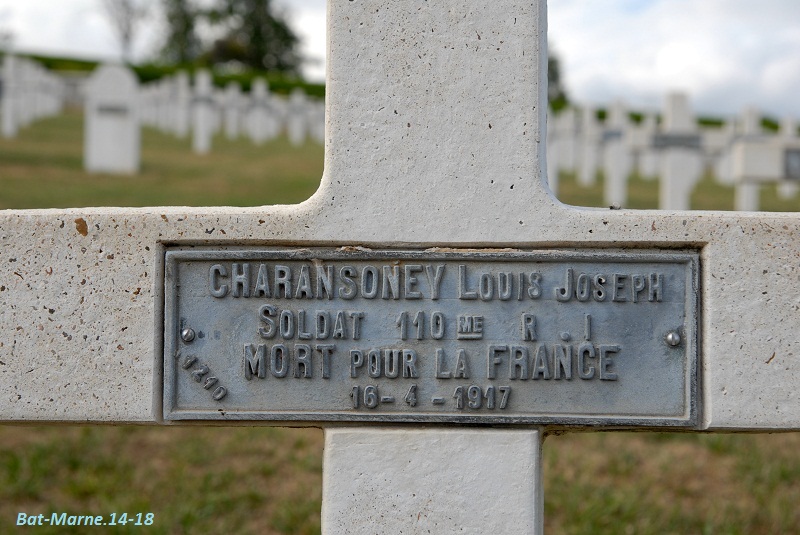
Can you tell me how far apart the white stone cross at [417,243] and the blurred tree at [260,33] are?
143ft

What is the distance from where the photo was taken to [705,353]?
198 cm

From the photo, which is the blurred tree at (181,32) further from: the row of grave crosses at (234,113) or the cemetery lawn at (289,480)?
the cemetery lawn at (289,480)

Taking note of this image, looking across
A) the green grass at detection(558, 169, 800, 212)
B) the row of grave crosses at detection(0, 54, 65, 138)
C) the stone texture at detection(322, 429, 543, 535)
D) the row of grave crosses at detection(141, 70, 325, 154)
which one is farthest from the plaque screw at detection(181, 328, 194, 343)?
the row of grave crosses at detection(141, 70, 325, 154)

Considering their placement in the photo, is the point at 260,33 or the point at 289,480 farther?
the point at 260,33

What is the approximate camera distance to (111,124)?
1235cm

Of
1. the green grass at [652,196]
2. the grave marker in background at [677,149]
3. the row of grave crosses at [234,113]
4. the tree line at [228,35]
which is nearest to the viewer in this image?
the grave marker in background at [677,149]

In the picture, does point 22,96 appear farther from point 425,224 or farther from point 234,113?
point 425,224

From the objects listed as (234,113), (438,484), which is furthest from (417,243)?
(234,113)

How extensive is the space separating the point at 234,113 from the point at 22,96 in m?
5.82

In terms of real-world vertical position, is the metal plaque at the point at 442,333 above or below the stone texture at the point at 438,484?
above

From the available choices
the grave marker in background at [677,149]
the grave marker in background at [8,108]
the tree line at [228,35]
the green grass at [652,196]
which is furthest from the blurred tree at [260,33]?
the grave marker in background at [677,149]

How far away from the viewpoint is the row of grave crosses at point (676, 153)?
6.34 meters

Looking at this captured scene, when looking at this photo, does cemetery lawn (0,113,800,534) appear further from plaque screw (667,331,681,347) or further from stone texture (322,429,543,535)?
plaque screw (667,331,681,347)

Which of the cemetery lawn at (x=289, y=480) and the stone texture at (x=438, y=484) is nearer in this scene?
the stone texture at (x=438, y=484)
